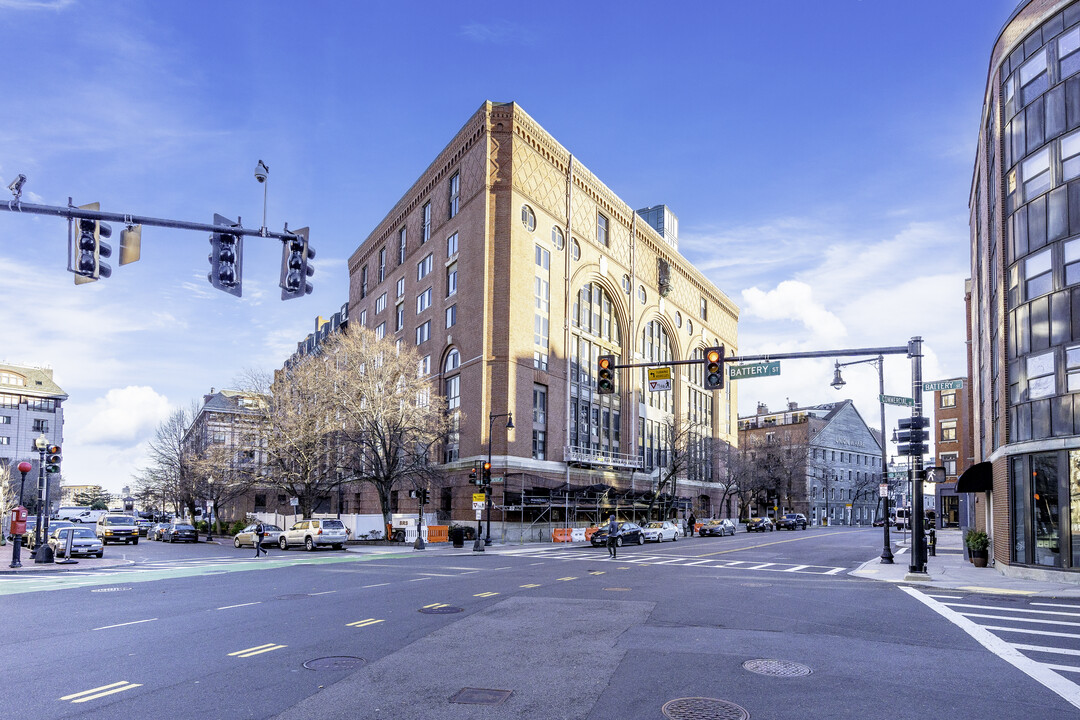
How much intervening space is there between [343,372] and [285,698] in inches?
1460

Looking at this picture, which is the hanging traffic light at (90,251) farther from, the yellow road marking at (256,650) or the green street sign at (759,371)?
the green street sign at (759,371)

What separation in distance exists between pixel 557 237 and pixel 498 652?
48331 mm

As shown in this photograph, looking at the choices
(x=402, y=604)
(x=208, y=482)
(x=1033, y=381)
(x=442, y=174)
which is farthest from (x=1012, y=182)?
(x=208, y=482)

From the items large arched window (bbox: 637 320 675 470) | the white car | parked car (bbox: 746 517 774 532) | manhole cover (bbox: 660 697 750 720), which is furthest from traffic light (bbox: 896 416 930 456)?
parked car (bbox: 746 517 774 532)

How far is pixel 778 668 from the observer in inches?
355

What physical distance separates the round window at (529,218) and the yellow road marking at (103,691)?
4615 cm

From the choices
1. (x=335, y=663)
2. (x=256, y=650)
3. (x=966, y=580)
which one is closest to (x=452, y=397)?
(x=966, y=580)

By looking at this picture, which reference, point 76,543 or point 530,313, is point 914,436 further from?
point 76,543

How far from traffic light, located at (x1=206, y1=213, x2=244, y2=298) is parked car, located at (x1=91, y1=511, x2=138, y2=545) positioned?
40820mm

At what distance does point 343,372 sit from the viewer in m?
43.4

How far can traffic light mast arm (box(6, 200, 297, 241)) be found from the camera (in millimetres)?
12125

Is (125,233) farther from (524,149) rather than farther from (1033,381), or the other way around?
(524,149)

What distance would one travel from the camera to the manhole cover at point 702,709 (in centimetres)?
696

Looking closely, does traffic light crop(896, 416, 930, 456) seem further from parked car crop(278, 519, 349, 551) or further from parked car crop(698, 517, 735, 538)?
parked car crop(698, 517, 735, 538)
